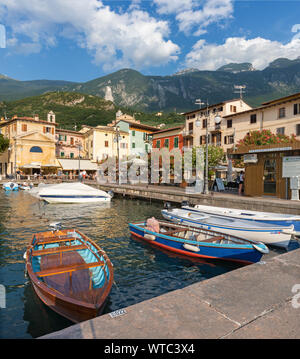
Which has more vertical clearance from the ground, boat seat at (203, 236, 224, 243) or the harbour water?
boat seat at (203, 236, 224, 243)

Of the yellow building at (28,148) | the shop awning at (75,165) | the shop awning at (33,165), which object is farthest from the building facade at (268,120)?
the shop awning at (33,165)

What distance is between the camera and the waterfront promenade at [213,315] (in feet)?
9.70

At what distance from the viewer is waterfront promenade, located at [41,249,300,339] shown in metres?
2.96

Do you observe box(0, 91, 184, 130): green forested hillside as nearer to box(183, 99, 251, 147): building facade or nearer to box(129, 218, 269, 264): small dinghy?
box(183, 99, 251, 147): building facade

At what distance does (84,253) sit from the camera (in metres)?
8.36

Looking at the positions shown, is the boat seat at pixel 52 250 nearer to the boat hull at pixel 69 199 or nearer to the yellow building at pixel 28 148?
the boat hull at pixel 69 199

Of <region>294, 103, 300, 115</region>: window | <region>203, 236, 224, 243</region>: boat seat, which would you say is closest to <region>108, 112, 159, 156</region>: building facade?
<region>294, 103, 300, 115</region>: window

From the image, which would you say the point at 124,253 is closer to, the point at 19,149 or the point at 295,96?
the point at 295,96

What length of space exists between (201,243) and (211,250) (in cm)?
46

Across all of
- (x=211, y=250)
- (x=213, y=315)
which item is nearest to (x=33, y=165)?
(x=211, y=250)

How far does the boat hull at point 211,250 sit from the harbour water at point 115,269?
297 millimetres

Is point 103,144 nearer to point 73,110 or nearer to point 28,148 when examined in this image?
point 28,148

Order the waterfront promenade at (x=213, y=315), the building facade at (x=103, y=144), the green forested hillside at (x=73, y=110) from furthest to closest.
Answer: the green forested hillside at (x=73, y=110)
the building facade at (x=103, y=144)
the waterfront promenade at (x=213, y=315)

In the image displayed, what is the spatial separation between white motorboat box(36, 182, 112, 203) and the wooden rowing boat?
55.4 feet
